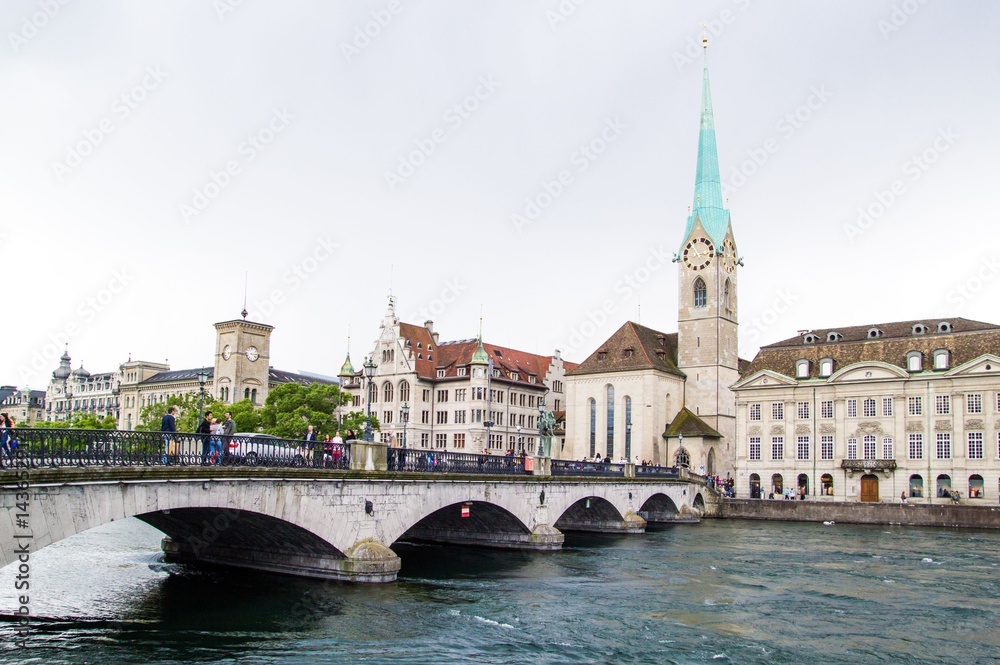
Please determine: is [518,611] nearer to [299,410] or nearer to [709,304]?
[299,410]

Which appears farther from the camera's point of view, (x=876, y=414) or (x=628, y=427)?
(x=628, y=427)

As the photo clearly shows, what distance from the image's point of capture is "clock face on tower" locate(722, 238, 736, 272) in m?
93.7

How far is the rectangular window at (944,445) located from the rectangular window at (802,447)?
33.1ft

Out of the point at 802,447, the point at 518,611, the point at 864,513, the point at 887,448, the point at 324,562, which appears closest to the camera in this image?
the point at 518,611

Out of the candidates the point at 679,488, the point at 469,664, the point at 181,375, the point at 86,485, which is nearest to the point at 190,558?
the point at 86,485

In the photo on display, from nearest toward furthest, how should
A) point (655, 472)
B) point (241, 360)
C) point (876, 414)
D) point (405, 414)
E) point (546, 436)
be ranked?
point (546, 436)
point (655, 472)
point (876, 414)
point (405, 414)
point (241, 360)

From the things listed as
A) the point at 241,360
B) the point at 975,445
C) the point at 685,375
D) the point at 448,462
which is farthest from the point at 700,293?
the point at 448,462

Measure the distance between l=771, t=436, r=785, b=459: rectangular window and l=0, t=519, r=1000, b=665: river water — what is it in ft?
123

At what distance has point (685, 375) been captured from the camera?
92.0 metres

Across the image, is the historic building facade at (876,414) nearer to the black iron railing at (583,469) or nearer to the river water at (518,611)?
the black iron railing at (583,469)

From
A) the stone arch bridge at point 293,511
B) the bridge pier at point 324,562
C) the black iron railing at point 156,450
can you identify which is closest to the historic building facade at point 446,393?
the stone arch bridge at point 293,511

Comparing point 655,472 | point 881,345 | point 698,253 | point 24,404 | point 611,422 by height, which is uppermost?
point 698,253

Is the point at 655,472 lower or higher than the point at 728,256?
lower

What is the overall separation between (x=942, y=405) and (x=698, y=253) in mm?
29883
